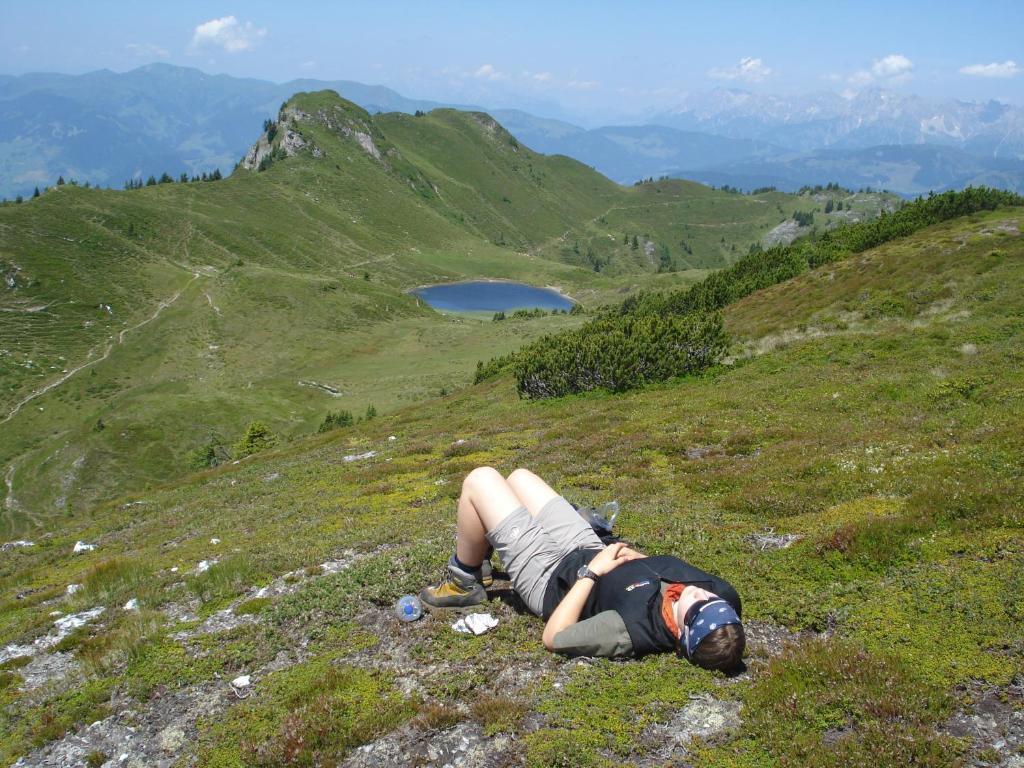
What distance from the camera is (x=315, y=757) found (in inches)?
256

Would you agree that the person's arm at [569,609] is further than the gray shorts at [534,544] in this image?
No

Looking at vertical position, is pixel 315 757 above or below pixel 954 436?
below

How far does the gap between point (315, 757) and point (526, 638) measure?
3.06 m

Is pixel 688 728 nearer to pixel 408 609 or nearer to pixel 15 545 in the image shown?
pixel 408 609

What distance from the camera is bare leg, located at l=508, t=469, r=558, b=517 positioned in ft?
29.5

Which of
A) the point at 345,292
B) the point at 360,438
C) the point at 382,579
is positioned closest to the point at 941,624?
the point at 382,579

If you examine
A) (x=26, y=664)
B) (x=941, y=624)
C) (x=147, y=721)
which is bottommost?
(x=26, y=664)

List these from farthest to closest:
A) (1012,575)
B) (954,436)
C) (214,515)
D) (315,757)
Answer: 1. (214,515)
2. (954,436)
3. (1012,575)
4. (315,757)

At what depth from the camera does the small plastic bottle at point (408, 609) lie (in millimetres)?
9109

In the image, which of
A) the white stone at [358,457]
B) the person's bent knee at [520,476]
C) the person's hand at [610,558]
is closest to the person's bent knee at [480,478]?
the person's bent knee at [520,476]

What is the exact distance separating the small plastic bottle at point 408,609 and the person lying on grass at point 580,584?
0.73ft

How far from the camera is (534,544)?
8.53 meters

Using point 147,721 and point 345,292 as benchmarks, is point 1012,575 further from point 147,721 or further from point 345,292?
point 345,292

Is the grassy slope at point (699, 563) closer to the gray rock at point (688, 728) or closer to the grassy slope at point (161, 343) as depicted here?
the gray rock at point (688, 728)
